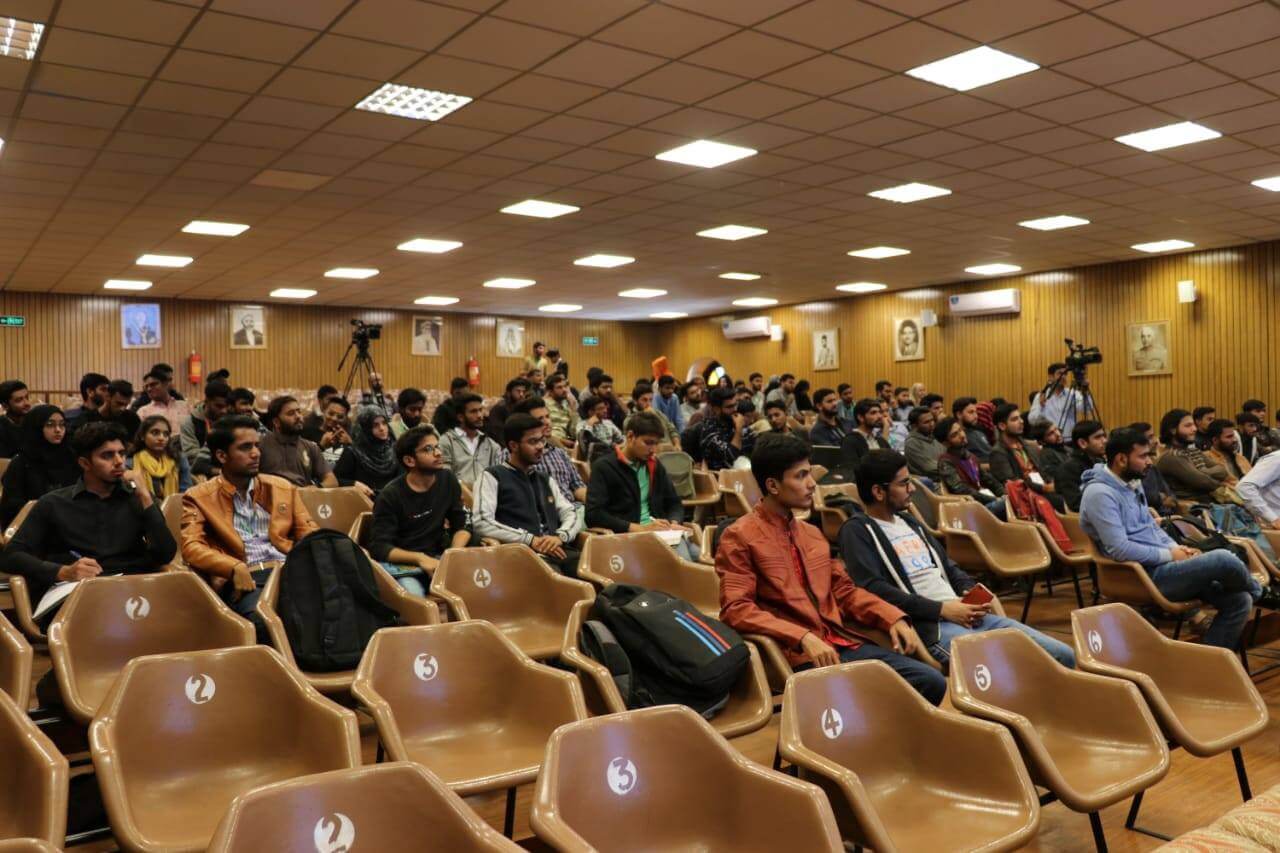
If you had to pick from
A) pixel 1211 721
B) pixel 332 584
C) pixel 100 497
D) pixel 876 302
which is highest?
pixel 876 302

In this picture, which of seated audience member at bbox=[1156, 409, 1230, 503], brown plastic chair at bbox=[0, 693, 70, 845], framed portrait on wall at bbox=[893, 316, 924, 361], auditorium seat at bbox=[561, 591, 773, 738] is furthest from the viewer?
framed portrait on wall at bbox=[893, 316, 924, 361]

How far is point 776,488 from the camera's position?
325cm

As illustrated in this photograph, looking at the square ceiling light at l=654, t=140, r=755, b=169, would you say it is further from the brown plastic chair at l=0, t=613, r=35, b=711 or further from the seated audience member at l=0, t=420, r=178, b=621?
the brown plastic chair at l=0, t=613, r=35, b=711

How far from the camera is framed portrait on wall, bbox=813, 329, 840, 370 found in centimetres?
1750

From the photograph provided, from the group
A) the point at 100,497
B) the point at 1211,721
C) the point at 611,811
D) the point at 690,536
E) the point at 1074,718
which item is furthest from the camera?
the point at 690,536

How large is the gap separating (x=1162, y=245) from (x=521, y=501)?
10751 millimetres

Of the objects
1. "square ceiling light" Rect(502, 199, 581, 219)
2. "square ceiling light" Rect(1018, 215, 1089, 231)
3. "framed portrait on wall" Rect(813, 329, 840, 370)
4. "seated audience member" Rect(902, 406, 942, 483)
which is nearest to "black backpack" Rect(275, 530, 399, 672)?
"seated audience member" Rect(902, 406, 942, 483)

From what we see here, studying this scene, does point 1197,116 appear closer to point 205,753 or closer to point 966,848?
point 966,848

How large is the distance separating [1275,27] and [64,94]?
6.96 meters

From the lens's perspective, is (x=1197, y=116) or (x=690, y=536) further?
(x=1197, y=116)

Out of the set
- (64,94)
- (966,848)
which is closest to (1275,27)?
(966,848)

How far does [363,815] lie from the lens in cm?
168

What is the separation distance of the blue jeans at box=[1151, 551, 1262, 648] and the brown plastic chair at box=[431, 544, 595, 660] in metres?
2.85

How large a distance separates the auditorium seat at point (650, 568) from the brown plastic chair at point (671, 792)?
200cm
